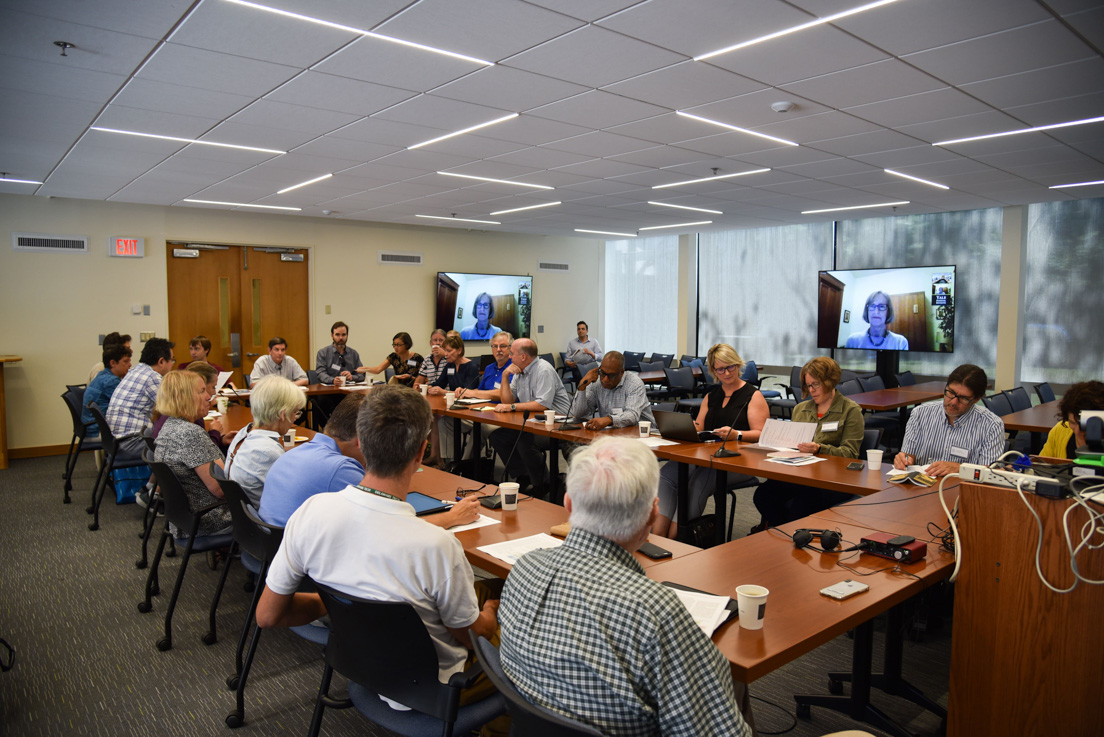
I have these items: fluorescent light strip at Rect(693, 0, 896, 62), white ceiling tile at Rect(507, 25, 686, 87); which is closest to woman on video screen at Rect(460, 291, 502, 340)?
white ceiling tile at Rect(507, 25, 686, 87)

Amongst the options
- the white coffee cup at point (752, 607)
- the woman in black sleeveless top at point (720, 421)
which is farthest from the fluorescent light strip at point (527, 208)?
the white coffee cup at point (752, 607)

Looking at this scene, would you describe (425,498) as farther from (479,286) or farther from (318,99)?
(479,286)

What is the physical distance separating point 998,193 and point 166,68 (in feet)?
26.1

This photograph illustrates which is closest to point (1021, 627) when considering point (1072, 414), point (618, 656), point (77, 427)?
point (618, 656)

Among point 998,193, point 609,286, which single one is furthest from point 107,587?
point 609,286

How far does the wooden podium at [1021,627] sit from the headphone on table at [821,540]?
1.30 ft

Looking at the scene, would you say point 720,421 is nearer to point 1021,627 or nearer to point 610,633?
point 1021,627

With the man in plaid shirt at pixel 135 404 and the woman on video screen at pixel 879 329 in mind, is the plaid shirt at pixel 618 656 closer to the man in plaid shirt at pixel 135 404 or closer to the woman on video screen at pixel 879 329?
the man in plaid shirt at pixel 135 404

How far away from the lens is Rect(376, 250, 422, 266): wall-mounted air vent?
10.5 m

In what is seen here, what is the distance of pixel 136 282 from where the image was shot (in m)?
8.45

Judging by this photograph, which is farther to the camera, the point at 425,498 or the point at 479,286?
the point at 479,286

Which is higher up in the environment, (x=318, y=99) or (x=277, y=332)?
(x=318, y=99)

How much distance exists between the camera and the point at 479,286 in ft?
37.8

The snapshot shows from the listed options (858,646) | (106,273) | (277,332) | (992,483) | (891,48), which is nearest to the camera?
(992,483)
